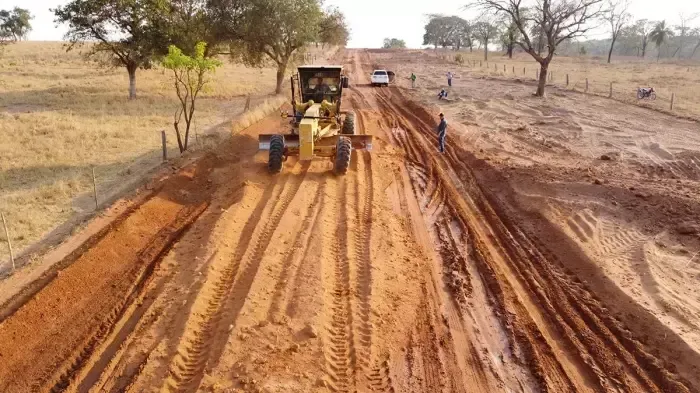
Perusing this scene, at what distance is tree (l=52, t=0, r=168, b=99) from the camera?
1099 inches

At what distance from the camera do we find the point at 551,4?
31.2 m

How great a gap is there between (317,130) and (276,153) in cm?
135

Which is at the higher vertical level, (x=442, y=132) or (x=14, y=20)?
(x=14, y=20)

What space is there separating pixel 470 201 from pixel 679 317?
19.3ft

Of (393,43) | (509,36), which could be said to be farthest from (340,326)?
(393,43)

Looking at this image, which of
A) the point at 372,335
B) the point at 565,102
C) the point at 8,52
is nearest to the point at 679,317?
the point at 372,335

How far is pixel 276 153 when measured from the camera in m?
14.0

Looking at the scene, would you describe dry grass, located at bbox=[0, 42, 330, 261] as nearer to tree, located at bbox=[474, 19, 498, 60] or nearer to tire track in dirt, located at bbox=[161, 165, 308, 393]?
tire track in dirt, located at bbox=[161, 165, 308, 393]

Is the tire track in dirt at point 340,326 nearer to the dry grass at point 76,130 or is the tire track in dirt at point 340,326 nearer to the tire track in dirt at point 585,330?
the tire track in dirt at point 585,330

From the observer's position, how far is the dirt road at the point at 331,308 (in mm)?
6539

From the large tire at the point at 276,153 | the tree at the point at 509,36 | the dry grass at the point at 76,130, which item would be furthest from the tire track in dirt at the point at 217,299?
the tree at the point at 509,36

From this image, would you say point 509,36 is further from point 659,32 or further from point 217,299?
point 217,299

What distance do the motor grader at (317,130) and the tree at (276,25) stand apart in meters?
14.6

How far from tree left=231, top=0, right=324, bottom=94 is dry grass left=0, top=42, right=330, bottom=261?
3270 mm
